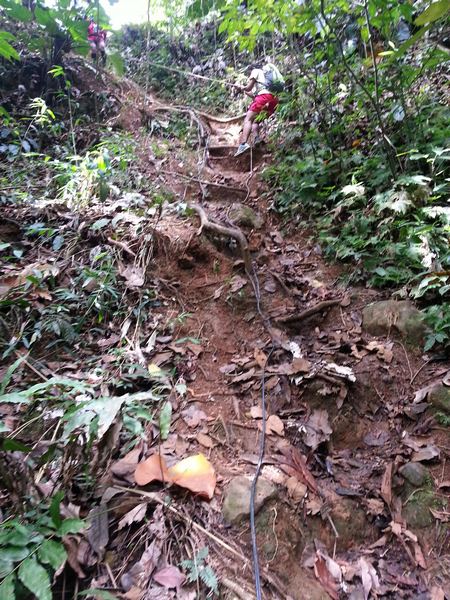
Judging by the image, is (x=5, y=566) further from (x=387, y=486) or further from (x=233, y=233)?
(x=233, y=233)

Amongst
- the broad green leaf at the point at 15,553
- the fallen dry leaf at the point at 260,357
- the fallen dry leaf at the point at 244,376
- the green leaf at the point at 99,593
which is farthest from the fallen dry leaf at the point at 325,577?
the broad green leaf at the point at 15,553

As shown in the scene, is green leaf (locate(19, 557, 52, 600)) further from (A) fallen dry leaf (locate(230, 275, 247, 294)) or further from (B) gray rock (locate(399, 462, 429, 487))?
(A) fallen dry leaf (locate(230, 275, 247, 294))

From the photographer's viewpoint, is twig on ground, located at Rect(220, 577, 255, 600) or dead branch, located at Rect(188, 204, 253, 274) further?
dead branch, located at Rect(188, 204, 253, 274)

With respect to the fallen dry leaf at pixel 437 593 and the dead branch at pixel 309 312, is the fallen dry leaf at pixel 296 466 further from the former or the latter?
the dead branch at pixel 309 312

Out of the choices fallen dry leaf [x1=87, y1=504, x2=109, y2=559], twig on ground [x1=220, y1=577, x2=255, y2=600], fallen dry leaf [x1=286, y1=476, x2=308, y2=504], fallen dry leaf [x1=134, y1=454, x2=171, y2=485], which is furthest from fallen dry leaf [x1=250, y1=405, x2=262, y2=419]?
fallen dry leaf [x1=87, y1=504, x2=109, y2=559]

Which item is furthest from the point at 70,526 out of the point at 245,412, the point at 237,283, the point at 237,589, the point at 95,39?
the point at 95,39

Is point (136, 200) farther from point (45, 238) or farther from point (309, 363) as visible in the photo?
point (309, 363)

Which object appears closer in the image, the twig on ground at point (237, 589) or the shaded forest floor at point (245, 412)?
the twig on ground at point (237, 589)

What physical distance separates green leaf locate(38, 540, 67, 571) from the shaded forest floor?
0.22 metres

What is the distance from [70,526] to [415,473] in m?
2.07

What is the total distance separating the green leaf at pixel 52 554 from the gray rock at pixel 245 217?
383cm

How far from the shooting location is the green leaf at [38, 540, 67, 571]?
1.30 meters

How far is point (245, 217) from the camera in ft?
15.4

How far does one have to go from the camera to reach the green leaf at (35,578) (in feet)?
3.96
